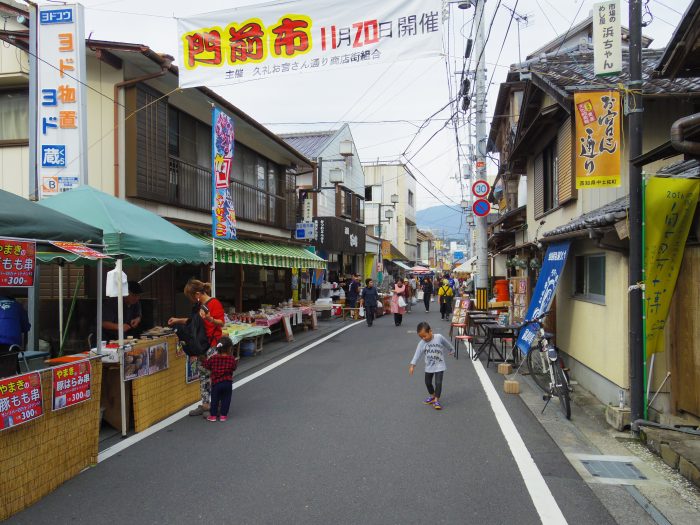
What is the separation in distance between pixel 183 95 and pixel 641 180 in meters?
10.7

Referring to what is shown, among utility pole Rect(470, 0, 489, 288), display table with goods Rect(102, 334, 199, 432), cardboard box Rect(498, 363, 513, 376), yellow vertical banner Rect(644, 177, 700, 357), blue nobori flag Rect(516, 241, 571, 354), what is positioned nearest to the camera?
yellow vertical banner Rect(644, 177, 700, 357)

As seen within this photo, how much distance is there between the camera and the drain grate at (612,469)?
4980 mm

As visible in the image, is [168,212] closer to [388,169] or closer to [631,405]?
[631,405]

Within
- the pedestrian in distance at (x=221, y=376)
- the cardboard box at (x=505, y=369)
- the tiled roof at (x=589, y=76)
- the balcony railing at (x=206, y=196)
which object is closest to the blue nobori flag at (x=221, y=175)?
the balcony railing at (x=206, y=196)

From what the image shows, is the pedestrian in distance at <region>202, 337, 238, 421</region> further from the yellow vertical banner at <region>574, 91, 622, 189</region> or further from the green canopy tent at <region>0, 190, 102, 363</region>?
the yellow vertical banner at <region>574, 91, 622, 189</region>

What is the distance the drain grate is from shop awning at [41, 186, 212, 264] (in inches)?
239

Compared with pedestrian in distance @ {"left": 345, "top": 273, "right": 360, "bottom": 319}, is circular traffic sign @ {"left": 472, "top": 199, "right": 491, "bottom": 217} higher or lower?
higher

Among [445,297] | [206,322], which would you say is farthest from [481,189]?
[206,322]

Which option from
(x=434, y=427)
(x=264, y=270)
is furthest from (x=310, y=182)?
(x=434, y=427)

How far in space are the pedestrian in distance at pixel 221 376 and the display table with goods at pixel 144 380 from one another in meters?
0.61

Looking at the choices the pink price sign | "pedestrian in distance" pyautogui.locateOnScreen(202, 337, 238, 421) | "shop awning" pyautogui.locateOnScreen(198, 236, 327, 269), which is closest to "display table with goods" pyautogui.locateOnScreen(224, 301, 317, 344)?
"shop awning" pyautogui.locateOnScreen(198, 236, 327, 269)

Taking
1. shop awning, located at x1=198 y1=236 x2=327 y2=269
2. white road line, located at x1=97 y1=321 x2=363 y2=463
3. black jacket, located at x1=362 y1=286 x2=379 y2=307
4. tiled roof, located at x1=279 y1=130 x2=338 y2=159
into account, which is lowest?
white road line, located at x1=97 y1=321 x2=363 y2=463

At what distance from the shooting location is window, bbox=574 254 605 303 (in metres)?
8.28

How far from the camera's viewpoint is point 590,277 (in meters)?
8.94
